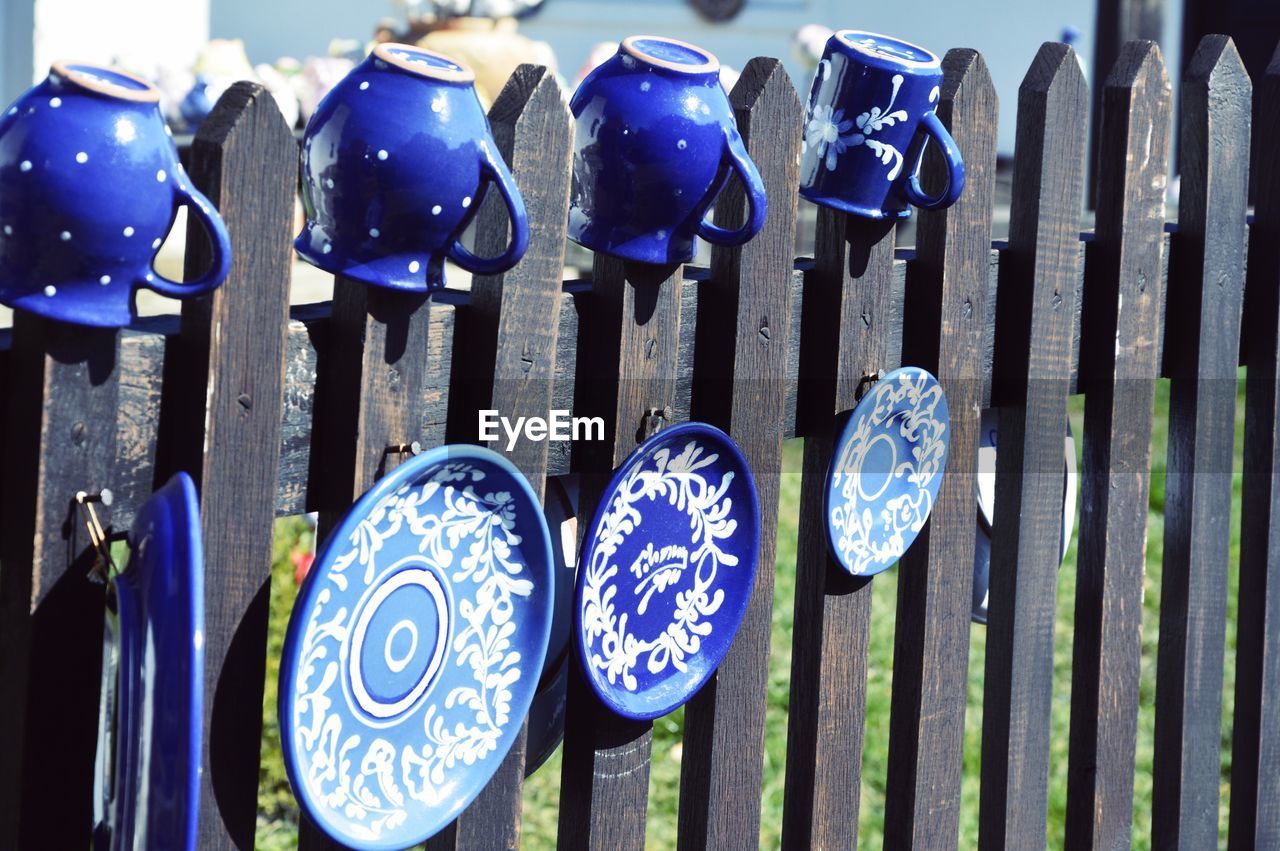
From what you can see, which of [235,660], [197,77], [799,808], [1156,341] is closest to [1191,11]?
[197,77]

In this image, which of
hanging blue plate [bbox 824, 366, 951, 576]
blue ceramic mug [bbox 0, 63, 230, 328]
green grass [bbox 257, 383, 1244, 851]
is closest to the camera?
blue ceramic mug [bbox 0, 63, 230, 328]

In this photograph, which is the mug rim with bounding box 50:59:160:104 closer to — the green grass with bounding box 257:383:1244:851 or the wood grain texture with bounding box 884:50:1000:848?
the wood grain texture with bounding box 884:50:1000:848

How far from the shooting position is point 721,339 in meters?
1.22

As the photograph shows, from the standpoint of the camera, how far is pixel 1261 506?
69.4 inches

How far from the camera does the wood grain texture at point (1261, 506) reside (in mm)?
1739

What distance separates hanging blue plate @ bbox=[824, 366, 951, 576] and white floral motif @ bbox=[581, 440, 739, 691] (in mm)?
128

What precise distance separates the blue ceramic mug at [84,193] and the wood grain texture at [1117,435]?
3.26ft

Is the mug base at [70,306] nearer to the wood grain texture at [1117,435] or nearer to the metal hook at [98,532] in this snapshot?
the metal hook at [98,532]

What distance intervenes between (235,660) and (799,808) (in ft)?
2.02

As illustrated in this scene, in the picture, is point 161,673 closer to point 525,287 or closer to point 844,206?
point 525,287

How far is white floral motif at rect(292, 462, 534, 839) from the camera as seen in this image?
38.4 inches

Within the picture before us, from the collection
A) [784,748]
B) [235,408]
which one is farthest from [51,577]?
[784,748]

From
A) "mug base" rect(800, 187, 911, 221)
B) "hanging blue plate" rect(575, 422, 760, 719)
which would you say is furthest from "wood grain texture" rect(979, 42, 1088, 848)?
"hanging blue plate" rect(575, 422, 760, 719)

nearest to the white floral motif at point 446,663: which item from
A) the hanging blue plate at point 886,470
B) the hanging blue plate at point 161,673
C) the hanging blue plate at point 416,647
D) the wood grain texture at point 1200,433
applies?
the hanging blue plate at point 416,647
